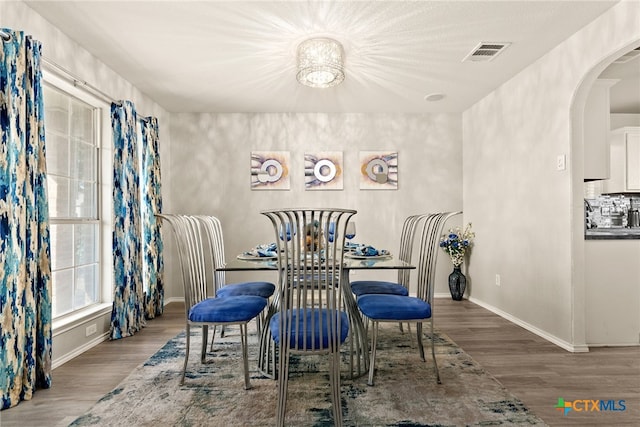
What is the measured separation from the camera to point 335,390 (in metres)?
1.92

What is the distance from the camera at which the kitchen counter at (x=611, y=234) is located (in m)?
3.09

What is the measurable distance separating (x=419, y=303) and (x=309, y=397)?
0.92m

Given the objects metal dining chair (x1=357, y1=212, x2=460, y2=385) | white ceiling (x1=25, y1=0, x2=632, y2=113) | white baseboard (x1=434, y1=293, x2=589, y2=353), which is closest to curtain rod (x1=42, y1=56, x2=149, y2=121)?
white ceiling (x1=25, y1=0, x2=632, y2=113)

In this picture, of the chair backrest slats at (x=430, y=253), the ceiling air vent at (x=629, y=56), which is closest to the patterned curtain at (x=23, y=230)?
the chair backrest slats at (x=430, y=253)

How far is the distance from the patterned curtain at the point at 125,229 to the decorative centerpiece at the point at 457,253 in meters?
3.74

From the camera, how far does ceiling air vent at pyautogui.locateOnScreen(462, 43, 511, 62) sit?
320cm

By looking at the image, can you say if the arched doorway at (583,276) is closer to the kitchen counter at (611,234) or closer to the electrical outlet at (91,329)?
the kitchen counter at (611,234)

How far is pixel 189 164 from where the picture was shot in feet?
17.0

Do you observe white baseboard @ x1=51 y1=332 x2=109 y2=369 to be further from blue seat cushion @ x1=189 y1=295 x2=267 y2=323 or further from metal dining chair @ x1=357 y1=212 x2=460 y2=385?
metal dining chair @ x1=357 y1=212 x2=460 y2=385

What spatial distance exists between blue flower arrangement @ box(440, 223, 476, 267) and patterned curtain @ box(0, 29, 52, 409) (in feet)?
14.1

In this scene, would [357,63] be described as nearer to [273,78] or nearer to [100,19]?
[273,78]

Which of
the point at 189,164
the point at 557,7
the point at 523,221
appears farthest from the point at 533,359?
the point at 189,164

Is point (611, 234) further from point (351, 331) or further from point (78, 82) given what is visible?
point (78, 82)

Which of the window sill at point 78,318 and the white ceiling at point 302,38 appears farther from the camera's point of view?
the window sill at point 78,318
